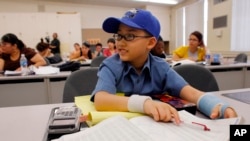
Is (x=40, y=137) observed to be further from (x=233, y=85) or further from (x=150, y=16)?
(x=233, y=85)

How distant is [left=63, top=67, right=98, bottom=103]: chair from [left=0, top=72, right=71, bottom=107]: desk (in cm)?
115

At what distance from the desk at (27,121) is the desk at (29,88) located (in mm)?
1533

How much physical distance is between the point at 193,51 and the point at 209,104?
290cm

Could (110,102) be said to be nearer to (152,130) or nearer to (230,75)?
(152,130)

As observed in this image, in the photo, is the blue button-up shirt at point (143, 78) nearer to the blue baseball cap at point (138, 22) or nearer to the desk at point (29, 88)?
the blue baseball cap at point (138, 22)

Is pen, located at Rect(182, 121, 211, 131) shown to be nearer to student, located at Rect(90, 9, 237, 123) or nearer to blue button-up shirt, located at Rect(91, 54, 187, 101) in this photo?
student, located at Rect(90, 9, 237, 123)

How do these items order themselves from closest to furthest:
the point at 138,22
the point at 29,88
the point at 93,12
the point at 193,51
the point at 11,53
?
the point at 138,22 → the point at 29,88 → the point at 11,53 → the point at 193,51 → the point at 93,12

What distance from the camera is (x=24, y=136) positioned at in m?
0.65

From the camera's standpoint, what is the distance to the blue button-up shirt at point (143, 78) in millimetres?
970

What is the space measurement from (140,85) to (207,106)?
0.31 m

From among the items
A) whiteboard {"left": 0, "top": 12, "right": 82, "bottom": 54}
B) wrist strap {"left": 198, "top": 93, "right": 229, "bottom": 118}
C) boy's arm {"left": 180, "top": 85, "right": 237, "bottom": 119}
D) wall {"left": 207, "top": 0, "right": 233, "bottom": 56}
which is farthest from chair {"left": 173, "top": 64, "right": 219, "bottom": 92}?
whiteboard {"left": 0, "top": 12, "right": 82, "bottom": 54}

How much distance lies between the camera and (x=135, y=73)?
0.99 m

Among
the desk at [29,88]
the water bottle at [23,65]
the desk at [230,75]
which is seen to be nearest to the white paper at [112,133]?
the desk at [29,88]

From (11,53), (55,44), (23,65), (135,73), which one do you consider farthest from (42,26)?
(135,73)
